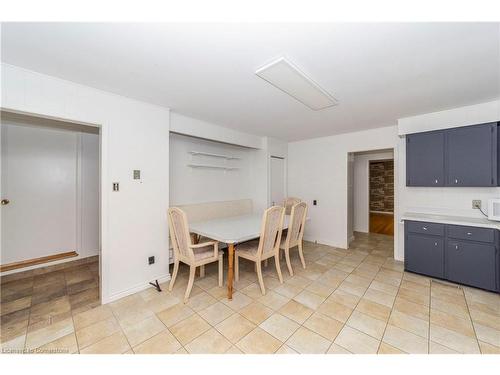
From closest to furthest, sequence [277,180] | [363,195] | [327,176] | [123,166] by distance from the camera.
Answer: [123,166] < [327,176] < [277,180] < [363,195]

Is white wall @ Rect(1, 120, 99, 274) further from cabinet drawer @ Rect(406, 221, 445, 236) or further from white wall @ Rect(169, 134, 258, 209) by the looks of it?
cabinet drawer @ Rect(406, 221, 445, 236)

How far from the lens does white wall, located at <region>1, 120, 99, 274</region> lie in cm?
268

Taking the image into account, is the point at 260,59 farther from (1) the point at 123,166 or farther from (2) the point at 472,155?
(2) the point at 472,155

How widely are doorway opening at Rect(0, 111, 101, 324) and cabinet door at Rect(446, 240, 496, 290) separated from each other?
4.19 meters

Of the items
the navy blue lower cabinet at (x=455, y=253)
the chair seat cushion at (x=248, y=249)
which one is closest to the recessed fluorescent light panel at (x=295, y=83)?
the chair seat cushion at (x=248, y=249)

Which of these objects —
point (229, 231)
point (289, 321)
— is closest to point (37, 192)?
point (229, 231)

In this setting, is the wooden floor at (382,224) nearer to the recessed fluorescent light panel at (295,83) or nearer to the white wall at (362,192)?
the white wall at (362,192)

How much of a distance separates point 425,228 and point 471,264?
1.82ft

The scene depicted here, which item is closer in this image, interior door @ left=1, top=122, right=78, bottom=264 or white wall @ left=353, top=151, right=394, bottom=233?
interior door @ left=1, top=122, right=78, bottom=264

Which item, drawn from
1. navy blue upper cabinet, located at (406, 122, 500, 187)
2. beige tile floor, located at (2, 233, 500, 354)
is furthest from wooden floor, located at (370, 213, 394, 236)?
beige tile floor, located at (2, 233, 500, 354)

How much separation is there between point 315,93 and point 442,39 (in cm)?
99

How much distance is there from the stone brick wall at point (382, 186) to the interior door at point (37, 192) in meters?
8.11

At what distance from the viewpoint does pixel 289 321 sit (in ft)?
6.02

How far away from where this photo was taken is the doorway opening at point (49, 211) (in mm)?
2463
